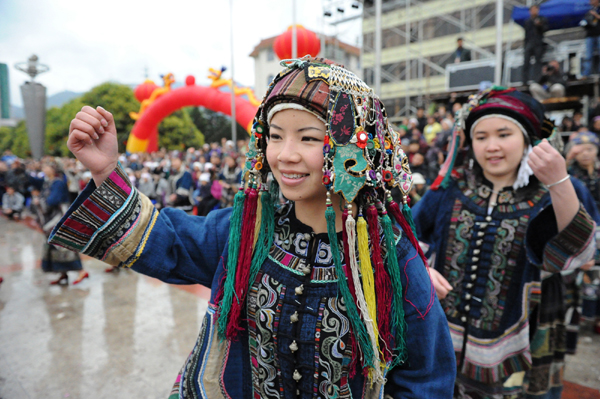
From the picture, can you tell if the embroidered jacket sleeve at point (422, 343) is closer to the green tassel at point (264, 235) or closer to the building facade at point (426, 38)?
the green tassel at point (264, 235)

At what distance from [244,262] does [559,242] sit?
4.67 feet

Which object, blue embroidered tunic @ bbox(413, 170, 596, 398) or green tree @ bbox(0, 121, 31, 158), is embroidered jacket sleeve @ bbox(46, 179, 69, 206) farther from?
green tree @ bbox(0, 121, 31, 158)

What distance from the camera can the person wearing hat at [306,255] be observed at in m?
1.15

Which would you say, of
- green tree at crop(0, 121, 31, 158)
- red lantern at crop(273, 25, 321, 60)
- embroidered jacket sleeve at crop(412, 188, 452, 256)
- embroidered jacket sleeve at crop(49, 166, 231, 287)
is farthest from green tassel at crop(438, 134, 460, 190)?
green tree at crop(0, 121, 31, 158)

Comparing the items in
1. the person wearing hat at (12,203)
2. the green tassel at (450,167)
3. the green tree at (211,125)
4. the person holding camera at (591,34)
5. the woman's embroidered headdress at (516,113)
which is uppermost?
the green tree at (211,125)

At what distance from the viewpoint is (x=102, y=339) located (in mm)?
3648

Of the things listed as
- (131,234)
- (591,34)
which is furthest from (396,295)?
(591,34)

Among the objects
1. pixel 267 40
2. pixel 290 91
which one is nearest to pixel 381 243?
pixel 290 91

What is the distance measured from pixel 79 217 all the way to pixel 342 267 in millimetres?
819

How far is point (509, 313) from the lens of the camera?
1928 millimetres

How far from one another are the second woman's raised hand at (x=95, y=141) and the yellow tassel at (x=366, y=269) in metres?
0.81

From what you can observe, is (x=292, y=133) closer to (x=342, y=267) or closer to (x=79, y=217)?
(x=342, y=267)

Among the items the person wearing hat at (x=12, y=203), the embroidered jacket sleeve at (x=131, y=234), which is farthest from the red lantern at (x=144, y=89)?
the embroidered jacket sleeve at (x=131, y=234)

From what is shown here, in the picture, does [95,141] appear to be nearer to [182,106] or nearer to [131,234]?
[131,234]
